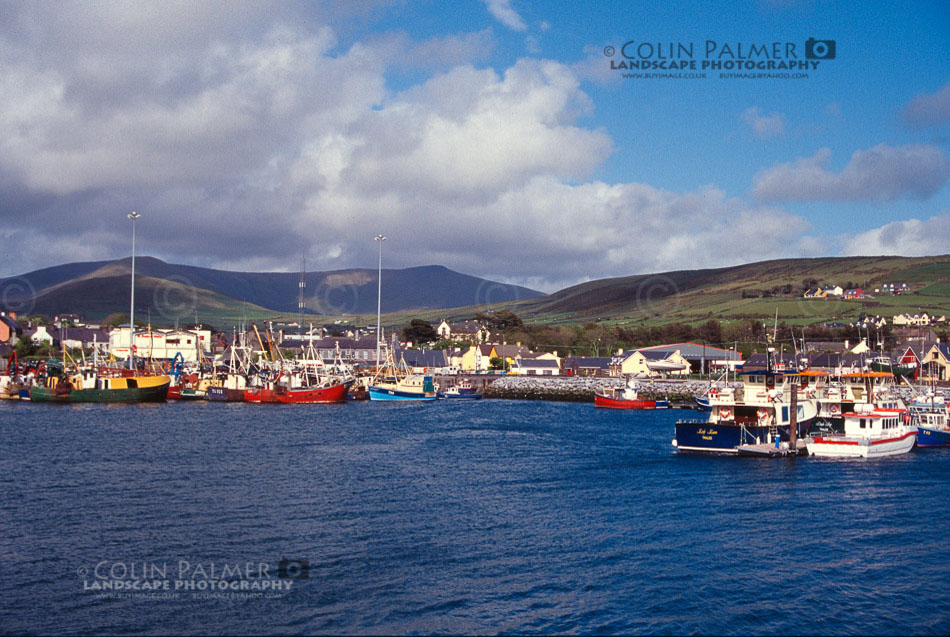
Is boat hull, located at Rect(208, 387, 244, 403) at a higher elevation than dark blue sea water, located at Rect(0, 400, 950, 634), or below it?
higher

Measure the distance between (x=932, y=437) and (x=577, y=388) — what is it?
5381 centimetres

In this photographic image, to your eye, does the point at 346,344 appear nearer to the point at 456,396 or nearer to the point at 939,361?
the point at 456,396

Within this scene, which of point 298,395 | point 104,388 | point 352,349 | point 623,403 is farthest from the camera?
point 352,349

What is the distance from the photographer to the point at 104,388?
78500mm

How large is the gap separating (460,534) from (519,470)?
42.1ft

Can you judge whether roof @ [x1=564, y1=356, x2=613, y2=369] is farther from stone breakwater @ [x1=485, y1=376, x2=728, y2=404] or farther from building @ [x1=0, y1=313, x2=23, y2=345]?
building @ [x1=0, y1=313, x2=23, y2=345]

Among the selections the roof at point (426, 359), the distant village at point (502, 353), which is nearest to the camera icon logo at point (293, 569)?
the distant village at point (502, 353)

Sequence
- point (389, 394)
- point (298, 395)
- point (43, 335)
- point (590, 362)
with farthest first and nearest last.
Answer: point (43, 335) < point (590, 362) < point (389, 394) < point (298, 395)

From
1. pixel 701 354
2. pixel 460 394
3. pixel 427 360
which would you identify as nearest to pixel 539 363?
pixel 427 360

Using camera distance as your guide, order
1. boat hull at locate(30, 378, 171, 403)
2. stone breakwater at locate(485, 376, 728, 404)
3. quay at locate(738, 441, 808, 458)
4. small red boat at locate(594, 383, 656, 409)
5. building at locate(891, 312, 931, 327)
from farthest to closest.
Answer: building at locate(891, 312, 931, 327) < stone breakwater at locate(485, 376, 728, 404) < small red boat at locate(594, 383, 656, 409) < boat hull at locate(30, 378, 171, 403) < quay at locate(738, 441, 808, 458)

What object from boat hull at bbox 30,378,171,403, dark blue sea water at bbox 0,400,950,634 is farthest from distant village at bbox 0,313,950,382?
dark blue sea water at bbox 0,400,950,634

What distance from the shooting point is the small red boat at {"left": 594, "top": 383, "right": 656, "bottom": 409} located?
78.4 m

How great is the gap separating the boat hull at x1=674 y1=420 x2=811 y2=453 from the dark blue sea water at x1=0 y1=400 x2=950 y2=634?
1830 millimetres

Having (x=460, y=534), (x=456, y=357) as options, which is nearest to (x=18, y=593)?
(x=460, y=534)
